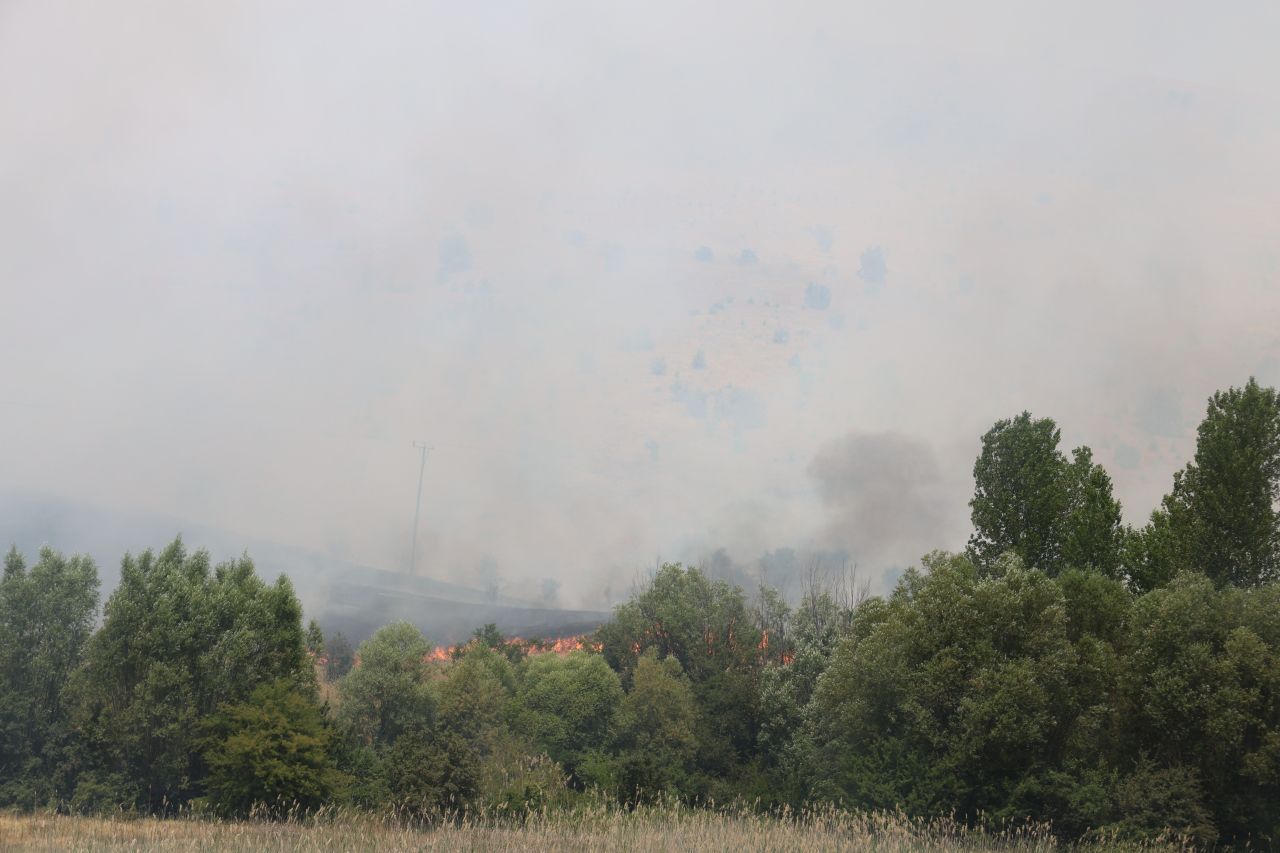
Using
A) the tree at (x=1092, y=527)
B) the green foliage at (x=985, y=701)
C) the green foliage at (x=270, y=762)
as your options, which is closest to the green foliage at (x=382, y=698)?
the green foliage at (x=270, y=762)

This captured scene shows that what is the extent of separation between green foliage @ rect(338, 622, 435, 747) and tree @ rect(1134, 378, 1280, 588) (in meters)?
60.1

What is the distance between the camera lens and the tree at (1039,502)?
65375 mm

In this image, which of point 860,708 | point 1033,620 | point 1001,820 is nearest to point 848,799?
point 860,708

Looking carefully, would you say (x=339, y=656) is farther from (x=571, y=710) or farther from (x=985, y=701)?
(x=985, y=701)

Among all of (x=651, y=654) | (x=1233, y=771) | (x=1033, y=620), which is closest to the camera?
(x=1233, y=771)

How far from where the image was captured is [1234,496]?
175 feet

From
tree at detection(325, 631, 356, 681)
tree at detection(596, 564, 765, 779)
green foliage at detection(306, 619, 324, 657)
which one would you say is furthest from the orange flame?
green foliage at detection(306, 619, 324, 657)

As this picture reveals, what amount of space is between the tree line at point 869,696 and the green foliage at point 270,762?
6.4 inches

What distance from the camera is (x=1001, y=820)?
46.1 metres

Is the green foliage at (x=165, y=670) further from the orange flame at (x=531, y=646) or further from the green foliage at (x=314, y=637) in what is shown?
the orange flame at (x=531, y=646)

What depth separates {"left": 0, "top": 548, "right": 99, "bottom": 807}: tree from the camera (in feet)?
198

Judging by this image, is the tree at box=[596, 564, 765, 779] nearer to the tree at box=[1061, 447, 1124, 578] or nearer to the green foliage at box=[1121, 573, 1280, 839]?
the tree at box=[1061, 447, 1124, 578]

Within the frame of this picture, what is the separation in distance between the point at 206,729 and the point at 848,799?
38582 mm

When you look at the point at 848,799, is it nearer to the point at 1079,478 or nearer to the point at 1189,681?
the point at 1189,681
